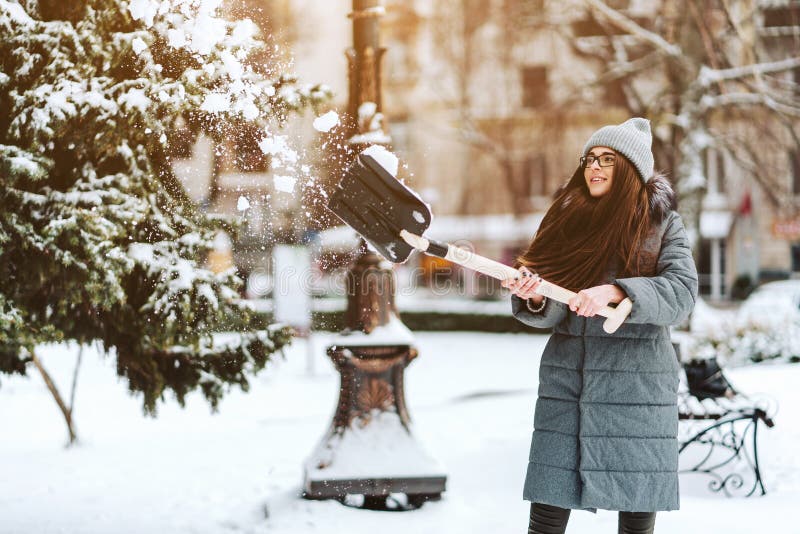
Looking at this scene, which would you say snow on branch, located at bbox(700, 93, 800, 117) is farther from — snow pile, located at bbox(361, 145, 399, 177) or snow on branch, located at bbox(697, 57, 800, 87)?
snow pile, located at bbox(361, 145, 399, 177)

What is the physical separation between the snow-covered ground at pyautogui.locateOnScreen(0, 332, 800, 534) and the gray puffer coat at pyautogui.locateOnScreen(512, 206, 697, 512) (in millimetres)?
1484

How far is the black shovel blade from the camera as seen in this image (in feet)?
8.39

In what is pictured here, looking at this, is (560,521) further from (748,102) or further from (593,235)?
(748,102)

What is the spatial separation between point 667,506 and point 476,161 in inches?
945

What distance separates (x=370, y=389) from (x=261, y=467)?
1.50 m

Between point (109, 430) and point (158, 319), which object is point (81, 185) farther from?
point (109, 430)

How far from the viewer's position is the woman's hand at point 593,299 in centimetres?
250

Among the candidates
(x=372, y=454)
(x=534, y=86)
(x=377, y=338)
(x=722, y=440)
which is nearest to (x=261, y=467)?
(x=372, y=454)

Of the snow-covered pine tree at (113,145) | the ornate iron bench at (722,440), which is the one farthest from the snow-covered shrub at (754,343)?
the snow-covered pine tree at (113,145)

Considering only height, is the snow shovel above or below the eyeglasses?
below

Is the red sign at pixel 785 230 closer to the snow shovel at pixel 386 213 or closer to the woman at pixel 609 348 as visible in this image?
the woman at pixel 609 348

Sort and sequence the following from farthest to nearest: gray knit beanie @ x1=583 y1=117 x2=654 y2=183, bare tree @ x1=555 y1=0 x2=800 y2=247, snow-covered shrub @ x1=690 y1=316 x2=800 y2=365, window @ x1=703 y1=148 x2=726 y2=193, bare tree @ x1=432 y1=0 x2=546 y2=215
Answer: window @ x1=703 y1=148 x2=726 y2=193 < bare tree @ x1=432 y1=0 x2=546 y2=215 < bare tree @ x1=555 y1=0 x2=800 y2=247 < snow-covered shrub @ x1=690 y1=316 x2=800 y2=365 < gray knit beanie @ x1=583 y1=117 x2=654 y2=183

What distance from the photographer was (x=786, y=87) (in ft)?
42.9

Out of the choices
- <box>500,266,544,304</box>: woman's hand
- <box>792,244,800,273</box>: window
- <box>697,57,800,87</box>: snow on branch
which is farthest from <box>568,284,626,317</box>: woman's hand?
<box>792,244,800,273</box>: window
